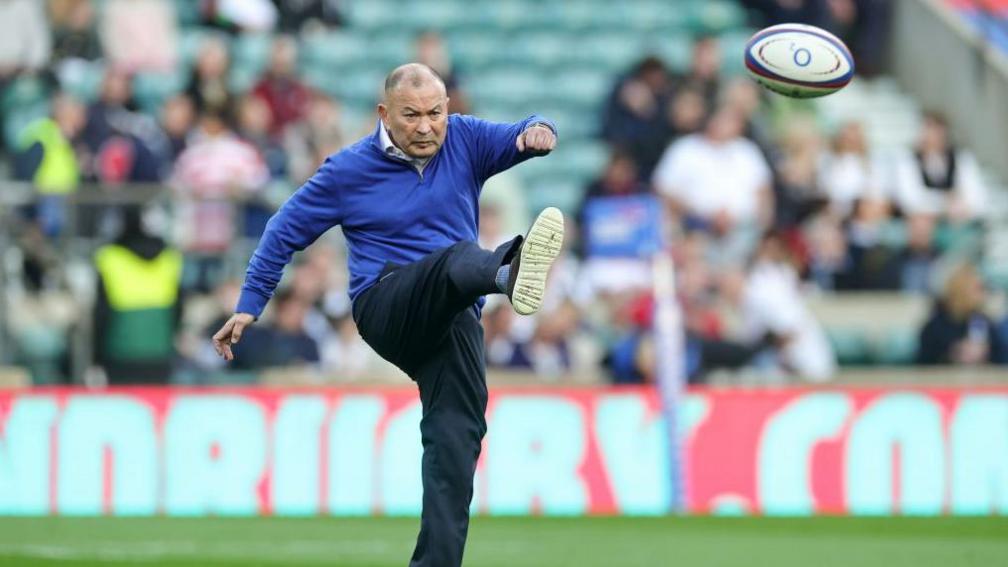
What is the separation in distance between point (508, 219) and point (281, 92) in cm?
244

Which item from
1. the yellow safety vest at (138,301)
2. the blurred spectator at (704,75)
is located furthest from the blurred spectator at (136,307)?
the blurred spectator at (704,75)

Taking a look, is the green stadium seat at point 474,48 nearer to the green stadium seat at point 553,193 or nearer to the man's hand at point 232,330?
the green stadium seat at point 553,193

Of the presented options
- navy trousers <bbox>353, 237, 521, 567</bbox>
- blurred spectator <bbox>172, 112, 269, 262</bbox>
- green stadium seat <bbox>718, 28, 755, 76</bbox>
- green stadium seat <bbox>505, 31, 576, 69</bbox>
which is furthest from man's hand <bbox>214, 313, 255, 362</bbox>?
green stadium seat <bbox>505, 31, 576, 69</bbox>

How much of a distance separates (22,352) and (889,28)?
34.4 feet

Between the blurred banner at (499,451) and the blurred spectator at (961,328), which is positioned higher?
the blurred spectator at (961,328)

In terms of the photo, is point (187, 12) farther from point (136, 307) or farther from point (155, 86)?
point (136, 307)

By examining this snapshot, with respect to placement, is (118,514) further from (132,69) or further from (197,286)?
(132,69)

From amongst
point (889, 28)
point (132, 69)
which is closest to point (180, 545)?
point (132, 69)

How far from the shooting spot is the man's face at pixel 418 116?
26.6 feet

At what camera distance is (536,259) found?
25.5ft

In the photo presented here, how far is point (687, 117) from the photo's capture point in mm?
18391

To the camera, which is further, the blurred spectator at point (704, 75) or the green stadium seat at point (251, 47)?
the green stadium seat at point (251, 47)

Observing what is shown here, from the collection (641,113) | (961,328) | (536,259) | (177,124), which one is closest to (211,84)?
(177,124)

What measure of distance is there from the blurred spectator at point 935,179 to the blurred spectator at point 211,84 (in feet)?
20.0
